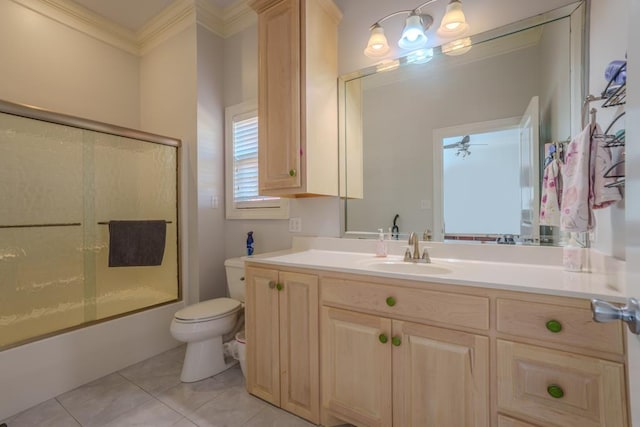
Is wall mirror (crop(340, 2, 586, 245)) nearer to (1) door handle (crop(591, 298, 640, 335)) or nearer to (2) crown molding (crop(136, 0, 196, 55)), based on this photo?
(1) door handle (crop(591, 298, 640, 335))

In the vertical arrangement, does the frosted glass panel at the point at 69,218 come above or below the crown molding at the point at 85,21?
below

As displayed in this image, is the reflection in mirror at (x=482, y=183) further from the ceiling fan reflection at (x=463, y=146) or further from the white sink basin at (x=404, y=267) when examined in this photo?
the white sink basin at (x=404, y=267)

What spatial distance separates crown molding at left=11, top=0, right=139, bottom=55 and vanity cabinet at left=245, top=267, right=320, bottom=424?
2.73 m

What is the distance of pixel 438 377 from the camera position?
44.3 inches

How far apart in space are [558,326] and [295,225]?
162 cm

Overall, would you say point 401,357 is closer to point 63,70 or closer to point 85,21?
point 63,70

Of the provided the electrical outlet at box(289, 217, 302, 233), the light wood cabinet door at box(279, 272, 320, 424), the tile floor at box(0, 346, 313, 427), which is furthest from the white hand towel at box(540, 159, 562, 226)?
the tile floor at box(0, 346, 313, 427)

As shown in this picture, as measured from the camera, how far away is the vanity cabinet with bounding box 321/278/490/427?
1.07 metres

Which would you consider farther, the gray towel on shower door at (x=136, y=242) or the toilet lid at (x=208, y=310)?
the gray towel on shower door at (x=136, y=242)

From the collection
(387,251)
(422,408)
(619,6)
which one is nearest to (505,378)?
(422,408)

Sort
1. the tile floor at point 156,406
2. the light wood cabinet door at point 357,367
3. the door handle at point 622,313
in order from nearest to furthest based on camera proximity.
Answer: the door handle at point 622,313
the light wood cabinet door at point 357,367
the tile floor at point 156,406

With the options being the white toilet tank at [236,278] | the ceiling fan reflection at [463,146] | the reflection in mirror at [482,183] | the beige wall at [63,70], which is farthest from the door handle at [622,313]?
the beige wall at [63,70]

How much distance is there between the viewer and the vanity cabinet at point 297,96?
1.73 m

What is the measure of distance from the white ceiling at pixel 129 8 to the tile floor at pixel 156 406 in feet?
→ 9.57
